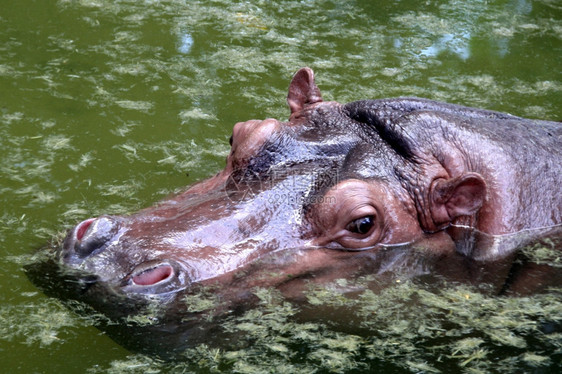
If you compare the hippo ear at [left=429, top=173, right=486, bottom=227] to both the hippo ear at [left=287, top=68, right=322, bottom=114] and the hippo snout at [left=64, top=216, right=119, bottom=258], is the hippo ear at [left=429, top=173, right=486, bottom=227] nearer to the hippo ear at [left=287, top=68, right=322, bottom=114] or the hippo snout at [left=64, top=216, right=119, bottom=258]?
the hippo ear at [left=287, top=68, right=322, bottom=114]

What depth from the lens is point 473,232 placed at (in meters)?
5.21

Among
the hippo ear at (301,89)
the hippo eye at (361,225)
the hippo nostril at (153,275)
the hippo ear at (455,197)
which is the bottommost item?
the hippo nostril at (153,275)

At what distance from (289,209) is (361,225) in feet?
1.41

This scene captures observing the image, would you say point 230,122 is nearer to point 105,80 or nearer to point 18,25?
point 105,80

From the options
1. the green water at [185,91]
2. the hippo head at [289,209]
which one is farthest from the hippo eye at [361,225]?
the green water at [185,91]

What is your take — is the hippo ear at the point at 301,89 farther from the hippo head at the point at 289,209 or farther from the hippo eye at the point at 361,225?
the hippo eye at the point at 361,225

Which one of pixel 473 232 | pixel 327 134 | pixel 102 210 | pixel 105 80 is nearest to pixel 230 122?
pixel 105 80

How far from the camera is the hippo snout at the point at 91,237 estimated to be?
441 cm

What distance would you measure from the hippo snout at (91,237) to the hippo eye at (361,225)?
133cm

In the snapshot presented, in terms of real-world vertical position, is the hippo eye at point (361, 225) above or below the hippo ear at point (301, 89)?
below

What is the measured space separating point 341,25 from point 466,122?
16.0 feet

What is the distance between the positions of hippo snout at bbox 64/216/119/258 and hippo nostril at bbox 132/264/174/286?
1.13 ft

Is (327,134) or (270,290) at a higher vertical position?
(327,134)

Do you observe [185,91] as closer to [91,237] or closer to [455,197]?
[455,197]
